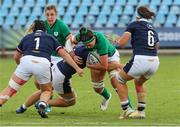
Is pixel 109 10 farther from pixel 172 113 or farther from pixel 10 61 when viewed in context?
pixel 172 113

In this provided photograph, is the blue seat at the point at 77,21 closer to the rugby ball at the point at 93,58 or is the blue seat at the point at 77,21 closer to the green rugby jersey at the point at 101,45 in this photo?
the rugby ball at the point at 93,58

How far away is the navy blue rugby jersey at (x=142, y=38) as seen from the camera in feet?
37.2

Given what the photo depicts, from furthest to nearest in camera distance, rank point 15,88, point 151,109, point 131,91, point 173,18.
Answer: point 173,18 < point 131,91 < point 151,109 < point 15,88

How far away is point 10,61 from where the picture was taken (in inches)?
1150

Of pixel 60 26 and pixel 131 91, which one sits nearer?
pixel 60 26

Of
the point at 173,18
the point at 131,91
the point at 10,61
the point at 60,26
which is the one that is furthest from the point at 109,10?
the point at 60,26

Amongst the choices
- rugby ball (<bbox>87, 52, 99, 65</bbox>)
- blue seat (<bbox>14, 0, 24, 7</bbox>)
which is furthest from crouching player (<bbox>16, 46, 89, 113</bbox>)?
blue seat (<bbox>14, 0, 24, 7</bbox>)

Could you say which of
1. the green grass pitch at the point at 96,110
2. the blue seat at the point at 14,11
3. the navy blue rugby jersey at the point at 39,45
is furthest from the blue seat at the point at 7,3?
the navy blue rugby jersey at the point at 39,45

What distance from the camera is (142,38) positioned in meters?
11.3

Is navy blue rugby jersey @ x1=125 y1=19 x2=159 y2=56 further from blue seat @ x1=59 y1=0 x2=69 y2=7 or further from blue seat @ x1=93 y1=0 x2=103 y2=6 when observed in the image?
blue seat @ x1=59 y1=0 x2=69 y2=7

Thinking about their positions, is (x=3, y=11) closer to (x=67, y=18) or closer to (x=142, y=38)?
(x=67, y=18)

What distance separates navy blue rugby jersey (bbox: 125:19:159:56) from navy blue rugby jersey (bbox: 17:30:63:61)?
1316mm

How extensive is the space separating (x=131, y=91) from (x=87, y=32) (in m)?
5.41

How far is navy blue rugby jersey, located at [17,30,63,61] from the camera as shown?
11367 mm
